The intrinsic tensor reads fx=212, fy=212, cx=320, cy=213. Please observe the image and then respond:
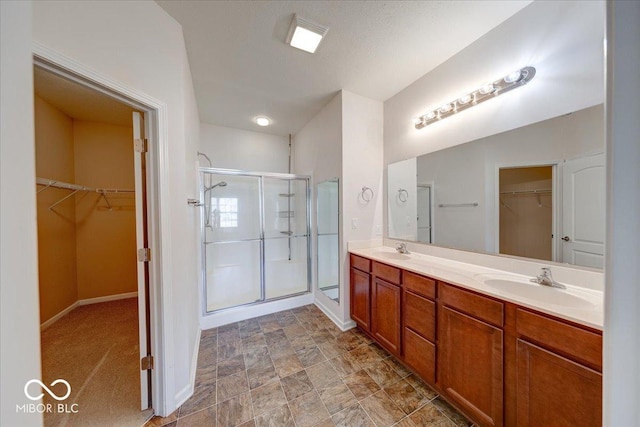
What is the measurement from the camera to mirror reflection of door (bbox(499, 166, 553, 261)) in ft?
4.56

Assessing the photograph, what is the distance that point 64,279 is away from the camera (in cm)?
267

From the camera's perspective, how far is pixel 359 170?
95.7 inches

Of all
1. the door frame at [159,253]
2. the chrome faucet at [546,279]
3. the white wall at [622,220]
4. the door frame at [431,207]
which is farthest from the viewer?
the door frame at [431,207]

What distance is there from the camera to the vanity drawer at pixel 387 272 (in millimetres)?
1774

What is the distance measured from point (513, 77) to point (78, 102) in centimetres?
424

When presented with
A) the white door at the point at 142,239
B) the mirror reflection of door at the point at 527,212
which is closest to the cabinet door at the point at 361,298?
the mirror reflection of door at the point at 527,212

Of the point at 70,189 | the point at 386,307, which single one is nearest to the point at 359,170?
the point at 386,307

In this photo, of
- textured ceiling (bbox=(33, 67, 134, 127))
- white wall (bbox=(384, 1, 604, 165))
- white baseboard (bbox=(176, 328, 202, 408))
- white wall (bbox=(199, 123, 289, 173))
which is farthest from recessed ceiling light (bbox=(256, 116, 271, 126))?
white baseboard (bbox=(176, 328, 202, 408))

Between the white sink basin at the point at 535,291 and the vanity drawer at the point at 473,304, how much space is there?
4.5 inches

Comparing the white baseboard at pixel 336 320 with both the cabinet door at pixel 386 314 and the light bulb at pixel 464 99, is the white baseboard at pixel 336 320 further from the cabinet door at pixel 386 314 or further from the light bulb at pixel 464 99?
the light bulb at pixel 464 99

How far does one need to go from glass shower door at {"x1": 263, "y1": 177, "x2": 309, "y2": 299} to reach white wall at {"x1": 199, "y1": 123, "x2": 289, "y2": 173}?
44 centimetres

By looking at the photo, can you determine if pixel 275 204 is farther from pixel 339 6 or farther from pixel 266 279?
pixel 339 6

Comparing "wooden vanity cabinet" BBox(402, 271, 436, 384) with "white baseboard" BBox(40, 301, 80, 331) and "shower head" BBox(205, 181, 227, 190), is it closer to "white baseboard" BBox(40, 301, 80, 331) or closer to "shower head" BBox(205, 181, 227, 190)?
"shower head" BBox(205, 181, 227, 190)

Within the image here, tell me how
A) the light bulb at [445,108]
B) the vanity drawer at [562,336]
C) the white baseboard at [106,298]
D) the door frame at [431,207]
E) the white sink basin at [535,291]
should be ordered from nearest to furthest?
1. the vanity drawer at [562,336]
2. the white sink basin at [535,291]
3. the light bulb at [445,108]
4. the door frame at [431,207]
5. the white baseboard at [106,298]
